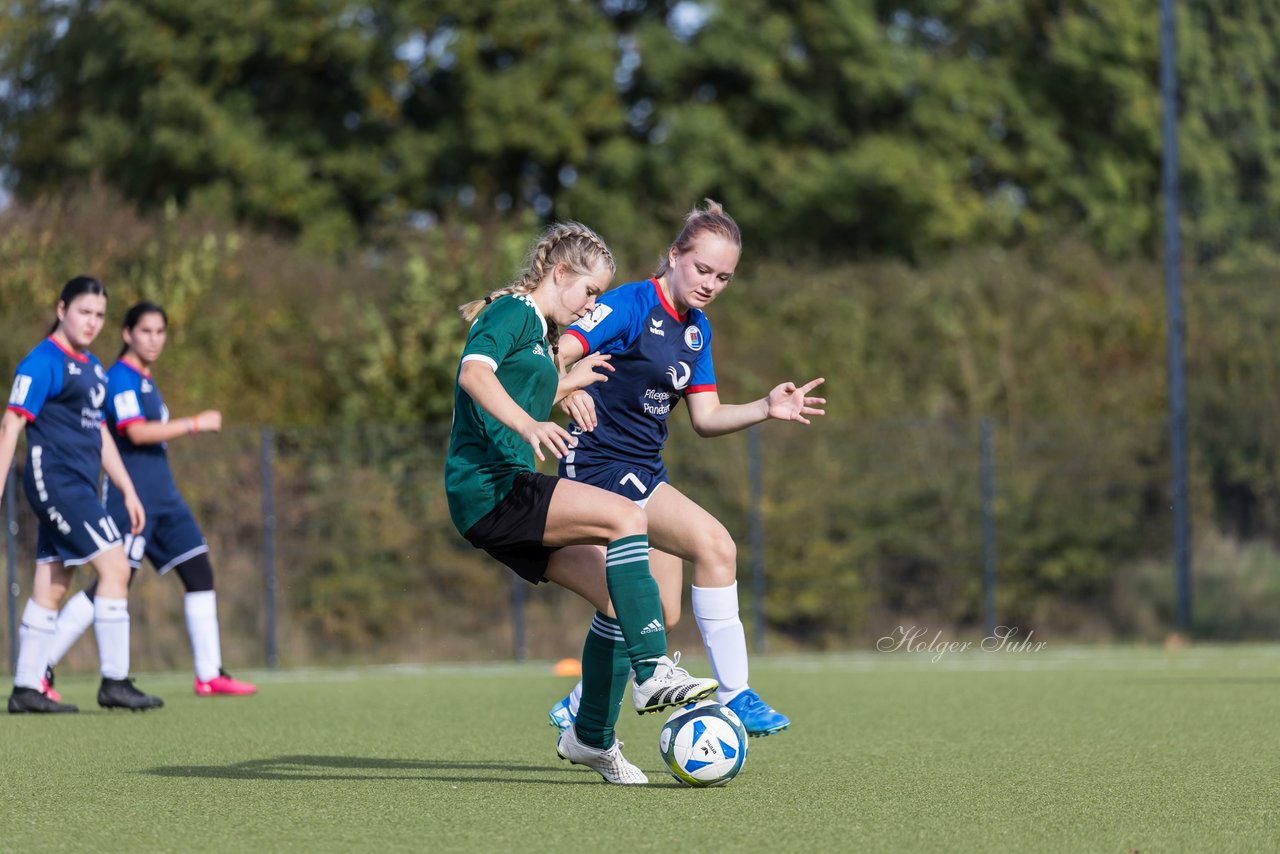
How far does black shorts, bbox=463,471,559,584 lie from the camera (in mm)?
5449

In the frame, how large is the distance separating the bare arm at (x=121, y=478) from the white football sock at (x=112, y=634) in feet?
1.28

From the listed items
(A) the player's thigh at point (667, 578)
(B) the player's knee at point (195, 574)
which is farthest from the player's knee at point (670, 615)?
(B) the player's knee at point (195, 574)

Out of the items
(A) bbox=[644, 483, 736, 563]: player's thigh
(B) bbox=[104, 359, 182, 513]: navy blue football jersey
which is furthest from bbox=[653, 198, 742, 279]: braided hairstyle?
(B) bbox=[104, 359, 182, 513]: navy blue football jersey

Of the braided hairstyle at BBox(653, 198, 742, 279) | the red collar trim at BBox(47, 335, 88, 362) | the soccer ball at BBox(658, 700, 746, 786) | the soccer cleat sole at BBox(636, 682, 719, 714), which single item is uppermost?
the braided hairstyle at BBox(653, 198, 742, 279)

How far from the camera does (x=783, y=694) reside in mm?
10219

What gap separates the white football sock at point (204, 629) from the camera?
31.8 feet

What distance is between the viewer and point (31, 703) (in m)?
8.67

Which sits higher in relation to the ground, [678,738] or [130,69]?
[130,69]

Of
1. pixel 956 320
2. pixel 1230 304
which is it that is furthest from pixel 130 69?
pixel 1230 304

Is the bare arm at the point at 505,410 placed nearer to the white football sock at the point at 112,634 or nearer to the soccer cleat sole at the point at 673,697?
the soccer cleat sole at the point at 673,697

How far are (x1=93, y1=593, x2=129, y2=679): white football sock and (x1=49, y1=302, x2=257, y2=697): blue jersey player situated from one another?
0.76 feet

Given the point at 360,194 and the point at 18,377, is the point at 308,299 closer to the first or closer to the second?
the point at 360,194

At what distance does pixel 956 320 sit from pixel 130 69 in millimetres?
10869

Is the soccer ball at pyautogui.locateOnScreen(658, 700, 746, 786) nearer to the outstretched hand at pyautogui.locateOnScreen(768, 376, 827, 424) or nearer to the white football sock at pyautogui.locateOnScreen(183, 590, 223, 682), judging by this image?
the outstretched hand at pyautogui.locateOnScreen(768, 376, 827, 424)
